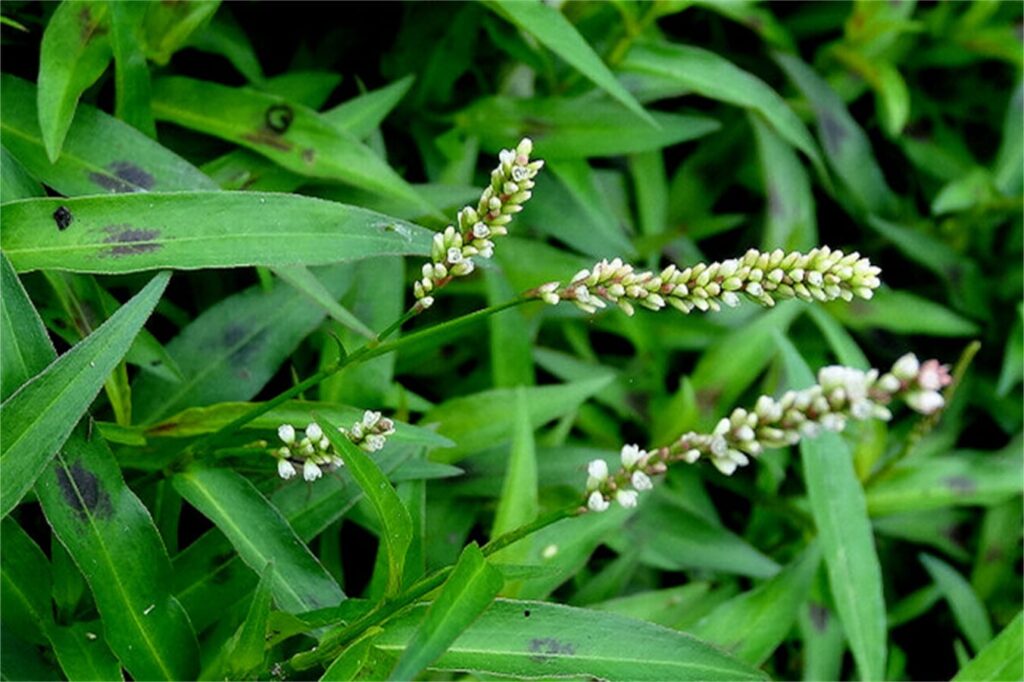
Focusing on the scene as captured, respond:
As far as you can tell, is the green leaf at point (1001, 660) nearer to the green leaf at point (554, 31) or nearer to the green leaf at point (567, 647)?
Result: the green leaf at point (567, 647)

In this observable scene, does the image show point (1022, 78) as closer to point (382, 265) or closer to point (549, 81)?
point (549, 81)

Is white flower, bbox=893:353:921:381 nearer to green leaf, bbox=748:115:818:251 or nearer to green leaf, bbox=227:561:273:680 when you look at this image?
green leaf, bbox=227:561:273:680

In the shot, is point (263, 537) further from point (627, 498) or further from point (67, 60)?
point (67, 60)

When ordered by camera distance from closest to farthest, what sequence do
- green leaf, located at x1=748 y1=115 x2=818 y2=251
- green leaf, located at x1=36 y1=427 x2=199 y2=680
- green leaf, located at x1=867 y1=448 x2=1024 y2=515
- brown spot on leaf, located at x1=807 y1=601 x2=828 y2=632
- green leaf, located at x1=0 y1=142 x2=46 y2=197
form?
green leaf, located at x1=36 y1=427 x2=199 y2=680, green leaf, located at x1=0 y1=142 x2=46 y2=197, brown spot on leaf, located at x1=807 y1=601 x2=828 y2=632, green leaf, located at x1=867 y1=448 x2=1024 y2=515, green leaf, located at x1=748 y1=115 x2=818 y2=251

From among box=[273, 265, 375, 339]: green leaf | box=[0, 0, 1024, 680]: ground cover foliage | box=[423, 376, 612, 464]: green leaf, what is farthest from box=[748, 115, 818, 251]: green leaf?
box=[273, 265, 375, 339]: green leaf

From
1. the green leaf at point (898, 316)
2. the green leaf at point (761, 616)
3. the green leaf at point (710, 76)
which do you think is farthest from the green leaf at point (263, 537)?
the green leaf at point (898, 316)

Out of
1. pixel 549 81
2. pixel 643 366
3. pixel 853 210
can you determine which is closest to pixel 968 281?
pixel 853 210
